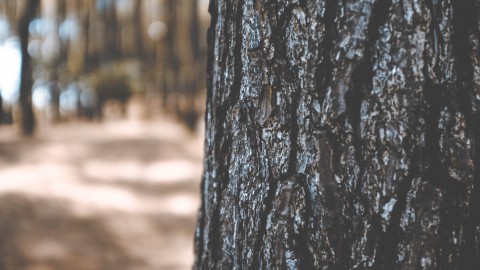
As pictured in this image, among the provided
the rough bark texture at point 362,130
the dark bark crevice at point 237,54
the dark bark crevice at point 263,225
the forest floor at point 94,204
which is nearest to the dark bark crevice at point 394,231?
the rough bark texture at point 362,130

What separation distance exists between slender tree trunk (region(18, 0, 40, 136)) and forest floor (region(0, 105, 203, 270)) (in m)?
0.42

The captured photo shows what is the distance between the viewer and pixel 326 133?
3.07ft

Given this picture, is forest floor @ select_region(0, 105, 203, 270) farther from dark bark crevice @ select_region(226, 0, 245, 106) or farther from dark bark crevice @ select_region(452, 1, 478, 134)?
dark bark crevice @ select_region(452, 1, 478, 134)

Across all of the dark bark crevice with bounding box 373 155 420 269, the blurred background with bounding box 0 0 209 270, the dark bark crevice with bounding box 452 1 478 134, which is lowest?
the dark bark crevice with bounding box 373 155 420 269

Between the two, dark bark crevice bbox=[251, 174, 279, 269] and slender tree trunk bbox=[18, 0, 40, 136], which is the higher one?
slender tree trunk bbox=[18, 0, 40, 136]

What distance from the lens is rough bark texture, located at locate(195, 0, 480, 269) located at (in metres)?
0.88

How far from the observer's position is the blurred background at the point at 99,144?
5.36m

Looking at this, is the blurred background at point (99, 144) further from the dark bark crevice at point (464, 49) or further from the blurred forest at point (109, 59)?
the dark bark crevice at point (464, 49)

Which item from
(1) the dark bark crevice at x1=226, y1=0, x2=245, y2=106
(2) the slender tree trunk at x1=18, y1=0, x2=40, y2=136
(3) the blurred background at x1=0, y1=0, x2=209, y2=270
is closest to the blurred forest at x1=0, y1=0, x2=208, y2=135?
(3) the blurred background at x1=0, y1=0, x2=209, y2=270

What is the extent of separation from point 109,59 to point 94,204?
1303 cm

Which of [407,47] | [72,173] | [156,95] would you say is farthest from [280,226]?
[156,95]

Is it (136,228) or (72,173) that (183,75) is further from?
(136,228)

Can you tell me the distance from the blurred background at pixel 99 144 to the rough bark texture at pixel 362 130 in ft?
14.5

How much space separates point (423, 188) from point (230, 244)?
19.2 inches
